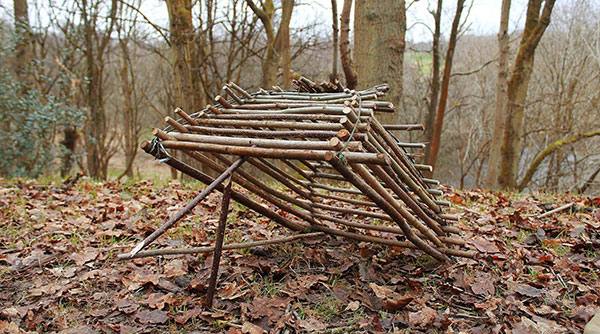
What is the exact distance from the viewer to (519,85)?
24.9 ft

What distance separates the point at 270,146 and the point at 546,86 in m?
15.5

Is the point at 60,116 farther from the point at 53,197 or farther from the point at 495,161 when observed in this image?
the point at 495,161

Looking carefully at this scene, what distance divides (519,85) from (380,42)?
481cm

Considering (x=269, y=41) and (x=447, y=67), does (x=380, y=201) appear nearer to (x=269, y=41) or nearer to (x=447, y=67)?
(x=269, y=41)

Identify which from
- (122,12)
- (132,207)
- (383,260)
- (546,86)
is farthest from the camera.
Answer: (546,86)

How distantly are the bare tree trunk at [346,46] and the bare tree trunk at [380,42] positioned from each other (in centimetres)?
21

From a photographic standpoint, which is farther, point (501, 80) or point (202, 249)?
point (501, 80)

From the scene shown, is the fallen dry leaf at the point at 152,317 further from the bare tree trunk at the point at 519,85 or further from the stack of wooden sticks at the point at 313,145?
the bare tree trunk at the point at 519,85

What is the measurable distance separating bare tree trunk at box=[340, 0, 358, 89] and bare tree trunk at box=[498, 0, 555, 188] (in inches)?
195

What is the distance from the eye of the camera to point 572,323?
1830 mm

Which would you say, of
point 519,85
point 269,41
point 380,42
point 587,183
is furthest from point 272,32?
point 587,183

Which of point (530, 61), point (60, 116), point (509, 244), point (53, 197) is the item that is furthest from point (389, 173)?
point (60, 116)

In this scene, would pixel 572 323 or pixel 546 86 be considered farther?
pixel 546 86

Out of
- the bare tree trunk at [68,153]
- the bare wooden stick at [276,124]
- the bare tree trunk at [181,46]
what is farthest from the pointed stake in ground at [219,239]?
the bare tree trunk at [68,153]
